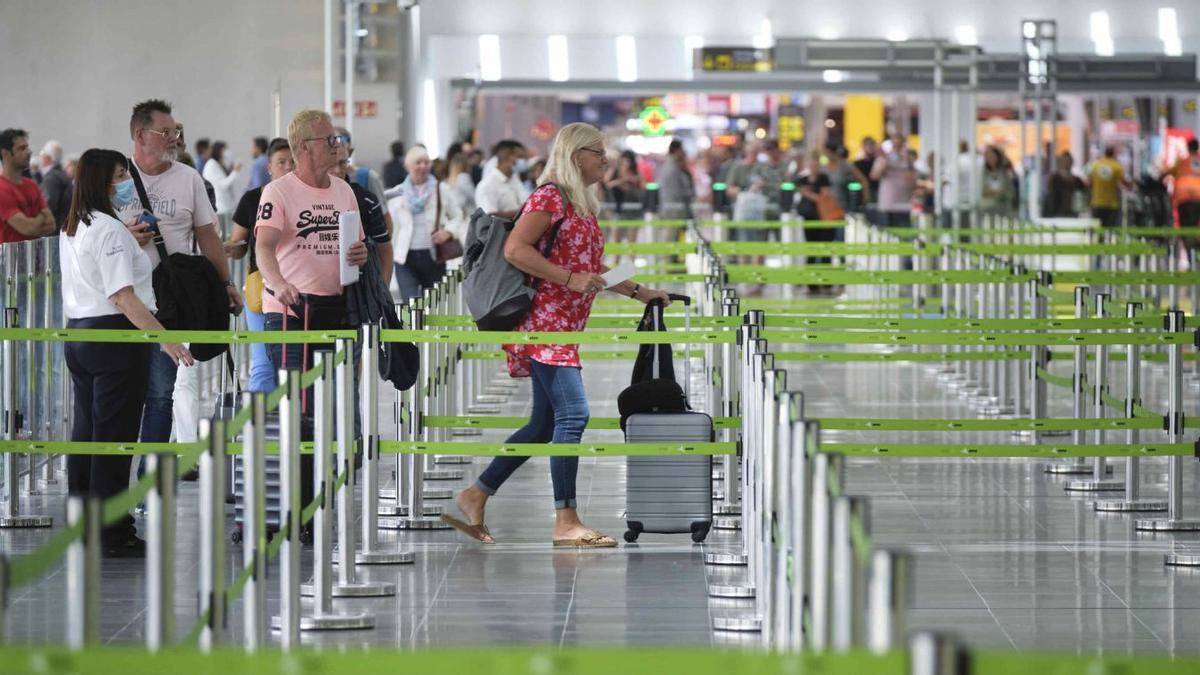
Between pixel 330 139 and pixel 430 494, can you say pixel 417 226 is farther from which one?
pixel 330 139

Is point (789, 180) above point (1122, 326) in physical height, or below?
above

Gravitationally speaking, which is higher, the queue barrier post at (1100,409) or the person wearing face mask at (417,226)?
the person wearing face mask at (417,226)

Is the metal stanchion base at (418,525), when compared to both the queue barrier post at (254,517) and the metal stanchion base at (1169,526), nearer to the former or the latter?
the metal stanchion base at (1169,526)

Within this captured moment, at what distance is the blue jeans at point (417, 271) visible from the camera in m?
15.4

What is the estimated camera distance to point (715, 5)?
33.1 metres

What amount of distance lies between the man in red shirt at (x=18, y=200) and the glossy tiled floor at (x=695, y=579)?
100 inches

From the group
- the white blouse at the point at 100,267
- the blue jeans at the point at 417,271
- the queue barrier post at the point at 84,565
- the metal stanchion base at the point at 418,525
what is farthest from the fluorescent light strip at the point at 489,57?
the queue barrier post at the point at 84,565

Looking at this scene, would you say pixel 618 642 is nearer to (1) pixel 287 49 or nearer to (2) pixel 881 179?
(1) pixel 287 49

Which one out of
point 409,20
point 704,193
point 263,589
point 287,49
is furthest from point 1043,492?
point 704,193

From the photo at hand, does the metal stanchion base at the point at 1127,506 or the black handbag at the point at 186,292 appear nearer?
the black handbag at the point at 186,292

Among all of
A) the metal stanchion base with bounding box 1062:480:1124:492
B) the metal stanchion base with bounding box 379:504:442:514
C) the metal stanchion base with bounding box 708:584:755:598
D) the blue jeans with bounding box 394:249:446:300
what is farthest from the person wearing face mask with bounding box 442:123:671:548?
the blue jeans with bounding box 394:249:446:300

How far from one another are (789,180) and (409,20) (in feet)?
21.2

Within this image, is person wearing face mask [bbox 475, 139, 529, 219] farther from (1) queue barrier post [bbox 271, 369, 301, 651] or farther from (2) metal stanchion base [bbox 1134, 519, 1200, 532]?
(1) queue barrier post [bbox 271, 369, 301, 651]

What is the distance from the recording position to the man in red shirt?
41.5 ft
